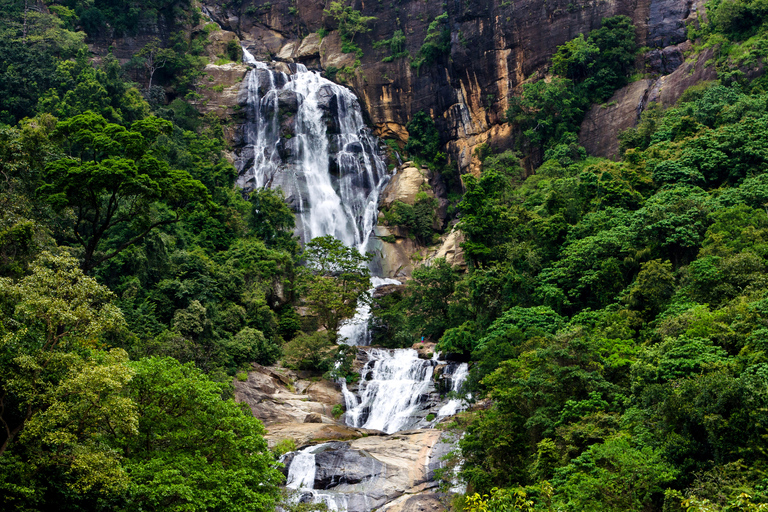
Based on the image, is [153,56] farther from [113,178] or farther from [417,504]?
[417,504]

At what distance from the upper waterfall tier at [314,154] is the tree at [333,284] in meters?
8.21

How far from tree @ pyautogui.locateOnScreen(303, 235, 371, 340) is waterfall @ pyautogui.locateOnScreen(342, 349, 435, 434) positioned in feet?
12.5

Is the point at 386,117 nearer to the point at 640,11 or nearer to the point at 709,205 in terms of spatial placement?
the point at 640,11

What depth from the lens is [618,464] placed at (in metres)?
14.4

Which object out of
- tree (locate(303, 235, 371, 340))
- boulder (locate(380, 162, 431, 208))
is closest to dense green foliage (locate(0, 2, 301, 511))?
tree (locate(303, 235, 371, 340))

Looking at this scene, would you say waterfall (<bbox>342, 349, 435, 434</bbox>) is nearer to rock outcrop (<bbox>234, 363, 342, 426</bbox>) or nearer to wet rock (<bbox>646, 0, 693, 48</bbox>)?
rock outcrop (<bbox>234, 363, 342, 426</bbox>)

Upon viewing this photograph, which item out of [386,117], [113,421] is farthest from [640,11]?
[113,421]

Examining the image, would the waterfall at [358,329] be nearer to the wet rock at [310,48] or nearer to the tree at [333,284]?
the tree at [333,284]

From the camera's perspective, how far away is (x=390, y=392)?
3053 cm

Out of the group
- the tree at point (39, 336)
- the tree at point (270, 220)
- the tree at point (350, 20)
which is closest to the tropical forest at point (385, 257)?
the tree at point (39, 336)

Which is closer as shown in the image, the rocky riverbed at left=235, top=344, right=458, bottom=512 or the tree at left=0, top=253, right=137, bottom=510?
the tree at left=0, top=253, right=137, bottom=510

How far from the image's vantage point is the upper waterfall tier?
156 ft

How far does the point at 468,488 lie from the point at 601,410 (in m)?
5.14

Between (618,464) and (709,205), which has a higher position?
(709,205)
